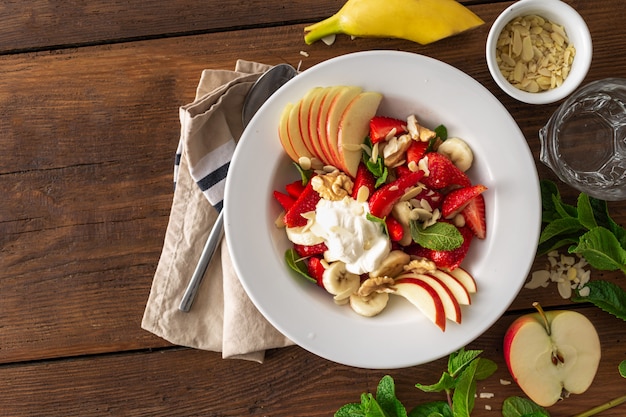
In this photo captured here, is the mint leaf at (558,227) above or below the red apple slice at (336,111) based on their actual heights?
below

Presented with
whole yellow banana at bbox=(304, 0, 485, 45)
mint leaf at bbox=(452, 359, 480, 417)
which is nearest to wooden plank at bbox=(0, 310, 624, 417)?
mint leaf at bbox=(452, 359, 480, 417)

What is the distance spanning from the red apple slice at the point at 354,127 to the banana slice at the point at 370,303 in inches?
9.8

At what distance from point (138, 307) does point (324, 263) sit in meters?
0.48

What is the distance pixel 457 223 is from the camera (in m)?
1.17

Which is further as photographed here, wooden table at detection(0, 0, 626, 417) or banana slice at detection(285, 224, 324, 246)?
wooden table at detection(0, 0, 626, 417)

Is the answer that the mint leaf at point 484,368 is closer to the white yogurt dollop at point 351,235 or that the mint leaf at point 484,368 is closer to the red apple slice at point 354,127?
the white yogurt dollop at point 351,235

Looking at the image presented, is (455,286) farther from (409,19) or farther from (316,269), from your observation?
(409,19)

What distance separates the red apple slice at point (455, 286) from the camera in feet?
3.68

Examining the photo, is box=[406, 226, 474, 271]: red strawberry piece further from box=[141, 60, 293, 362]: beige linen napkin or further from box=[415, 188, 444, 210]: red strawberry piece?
box=[141, 60, 293, 362]: beige linen napkin

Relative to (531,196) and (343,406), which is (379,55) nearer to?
(531,196)

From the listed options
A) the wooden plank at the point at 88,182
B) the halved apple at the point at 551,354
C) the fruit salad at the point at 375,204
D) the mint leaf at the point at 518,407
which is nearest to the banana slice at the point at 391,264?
the fruit salad at the point at 375,204

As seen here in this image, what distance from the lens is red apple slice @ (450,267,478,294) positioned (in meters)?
1.14

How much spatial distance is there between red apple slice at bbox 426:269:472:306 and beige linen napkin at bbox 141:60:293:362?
14.6 inches

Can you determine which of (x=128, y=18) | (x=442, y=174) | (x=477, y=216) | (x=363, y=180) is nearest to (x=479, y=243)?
(x=477, y=216)
